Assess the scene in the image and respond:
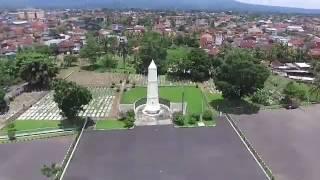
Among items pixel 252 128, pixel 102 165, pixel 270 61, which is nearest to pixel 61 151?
pixel 102 165

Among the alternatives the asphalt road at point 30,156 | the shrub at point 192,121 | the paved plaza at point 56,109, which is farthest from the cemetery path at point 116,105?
the shrub at point 192,121

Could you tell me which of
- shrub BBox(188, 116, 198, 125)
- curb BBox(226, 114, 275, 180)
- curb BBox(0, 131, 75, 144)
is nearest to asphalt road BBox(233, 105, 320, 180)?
curb BBox(226, 114, 275, 180)

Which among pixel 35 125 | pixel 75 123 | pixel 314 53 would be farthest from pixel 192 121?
pixel 314 53

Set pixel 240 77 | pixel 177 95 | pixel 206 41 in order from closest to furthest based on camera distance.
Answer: pixel 240 77
pixel 177 95
pixel 206 41

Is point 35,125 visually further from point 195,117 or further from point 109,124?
point 195,117

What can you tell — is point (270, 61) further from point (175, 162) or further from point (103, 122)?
point (175, 162)

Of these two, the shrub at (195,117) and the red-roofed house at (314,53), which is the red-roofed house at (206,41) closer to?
the red-roofed house at (314,53)

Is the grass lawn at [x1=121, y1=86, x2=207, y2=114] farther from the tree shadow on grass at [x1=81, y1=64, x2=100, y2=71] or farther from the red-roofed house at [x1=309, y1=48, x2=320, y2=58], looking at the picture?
the red-roofed house at [x1=309, y1=48, x2=320, y2=58]
